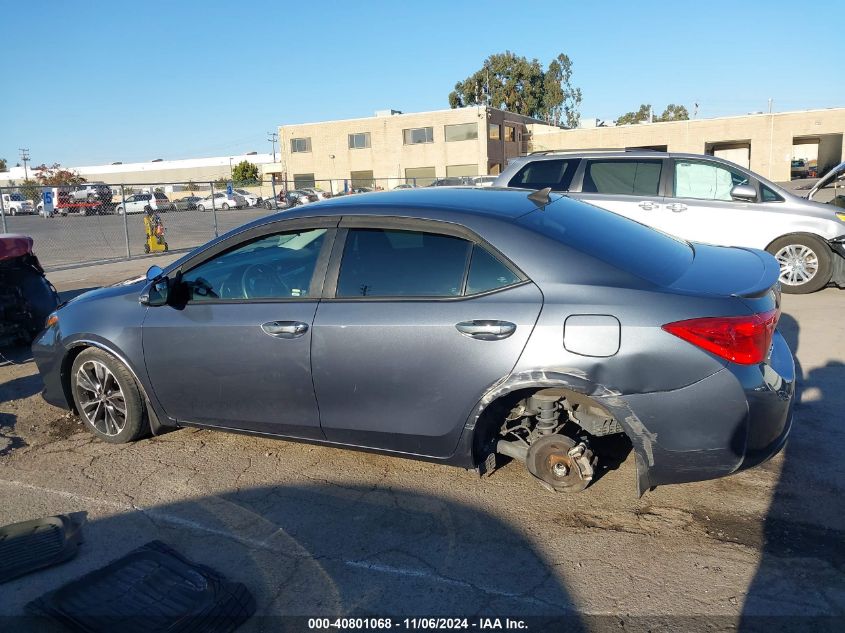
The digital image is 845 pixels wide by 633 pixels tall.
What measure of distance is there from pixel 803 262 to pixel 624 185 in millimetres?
2436

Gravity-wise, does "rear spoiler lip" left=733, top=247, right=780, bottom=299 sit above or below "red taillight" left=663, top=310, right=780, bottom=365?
above

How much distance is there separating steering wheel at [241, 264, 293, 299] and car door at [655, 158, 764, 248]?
19.4 ft

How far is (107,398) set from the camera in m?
4.49

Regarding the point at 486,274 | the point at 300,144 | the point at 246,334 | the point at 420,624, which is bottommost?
the point at 420,624

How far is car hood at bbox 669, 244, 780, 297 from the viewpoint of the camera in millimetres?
3258

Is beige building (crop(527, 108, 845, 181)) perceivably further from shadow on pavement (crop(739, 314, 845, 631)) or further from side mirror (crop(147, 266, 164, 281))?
side mirror (crop(147, 266, 164, 281))

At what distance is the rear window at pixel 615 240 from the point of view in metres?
3.43

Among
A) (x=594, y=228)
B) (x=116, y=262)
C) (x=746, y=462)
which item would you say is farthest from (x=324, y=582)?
(x=116, y=262)

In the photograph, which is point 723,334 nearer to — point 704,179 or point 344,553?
point 344,553

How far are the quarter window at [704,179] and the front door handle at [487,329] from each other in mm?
6123

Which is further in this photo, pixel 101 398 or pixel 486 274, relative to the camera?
pixel 101 398

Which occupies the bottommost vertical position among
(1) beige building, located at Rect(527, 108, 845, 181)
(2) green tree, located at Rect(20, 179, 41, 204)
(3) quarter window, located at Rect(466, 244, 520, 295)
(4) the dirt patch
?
(4) the dirt patch

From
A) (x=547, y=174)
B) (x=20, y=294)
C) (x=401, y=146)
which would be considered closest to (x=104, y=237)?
(x=20, y=294)

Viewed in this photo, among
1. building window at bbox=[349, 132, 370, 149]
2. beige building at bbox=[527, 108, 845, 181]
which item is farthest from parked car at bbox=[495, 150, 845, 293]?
building window at bbox=[349, 132, 370, 149]
